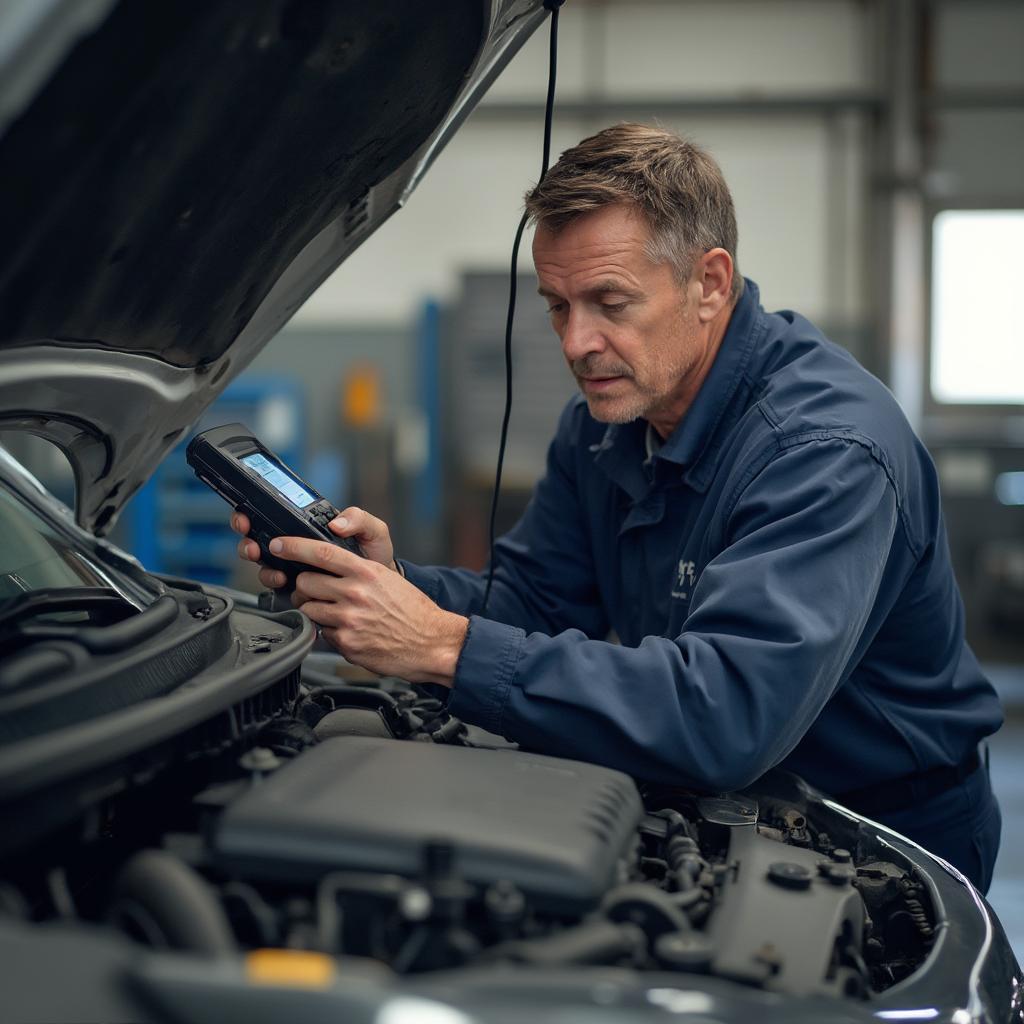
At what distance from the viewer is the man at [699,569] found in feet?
4.50

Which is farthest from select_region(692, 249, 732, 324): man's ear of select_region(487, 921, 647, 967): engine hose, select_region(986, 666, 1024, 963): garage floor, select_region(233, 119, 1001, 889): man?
select_region(986, 666, 1024, 963): garage floor

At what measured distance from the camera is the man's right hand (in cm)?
159

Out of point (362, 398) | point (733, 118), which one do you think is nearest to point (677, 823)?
point (362, 398)

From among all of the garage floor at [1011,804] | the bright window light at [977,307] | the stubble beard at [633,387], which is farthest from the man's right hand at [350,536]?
the bright window light at [977,307]

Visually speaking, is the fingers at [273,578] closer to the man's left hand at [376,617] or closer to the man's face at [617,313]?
the man's left hand at [376,617]

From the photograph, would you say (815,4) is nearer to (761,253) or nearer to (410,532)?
(761,253)

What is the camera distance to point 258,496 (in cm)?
159

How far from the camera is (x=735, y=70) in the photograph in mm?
6562

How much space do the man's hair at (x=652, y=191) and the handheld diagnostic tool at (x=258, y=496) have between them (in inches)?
21.8

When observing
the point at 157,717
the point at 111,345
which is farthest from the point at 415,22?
the point at 157,717

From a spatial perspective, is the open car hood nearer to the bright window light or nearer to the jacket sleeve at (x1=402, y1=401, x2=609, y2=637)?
the jacket sleeve at (x1=402, y1=401, x2=609, y2=637)

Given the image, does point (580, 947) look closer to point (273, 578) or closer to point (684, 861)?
point (684, 861)

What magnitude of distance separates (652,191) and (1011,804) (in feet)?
9.68

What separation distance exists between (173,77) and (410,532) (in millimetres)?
5617
